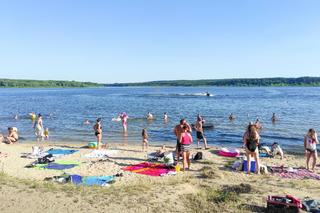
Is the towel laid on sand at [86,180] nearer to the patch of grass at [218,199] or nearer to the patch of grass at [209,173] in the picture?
the patch of grass at [209,173]

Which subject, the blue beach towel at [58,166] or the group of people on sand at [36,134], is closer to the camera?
the blue beach towel at [58,166]

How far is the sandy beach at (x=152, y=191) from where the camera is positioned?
28.2 feet

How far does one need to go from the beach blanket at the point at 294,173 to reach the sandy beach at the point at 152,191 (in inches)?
17.4

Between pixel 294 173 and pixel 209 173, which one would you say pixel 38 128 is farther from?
pixel 294 173

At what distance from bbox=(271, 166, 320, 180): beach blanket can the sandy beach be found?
0.44 metres

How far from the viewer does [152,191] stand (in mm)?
9781

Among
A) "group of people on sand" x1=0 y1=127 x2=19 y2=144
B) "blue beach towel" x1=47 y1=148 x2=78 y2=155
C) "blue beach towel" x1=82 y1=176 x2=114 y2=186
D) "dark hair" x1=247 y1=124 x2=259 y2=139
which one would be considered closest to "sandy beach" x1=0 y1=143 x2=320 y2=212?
"blue beach towel" x1=82 y1=176 x2=114 y2=186

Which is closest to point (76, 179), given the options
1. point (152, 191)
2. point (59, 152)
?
point (152, 191)

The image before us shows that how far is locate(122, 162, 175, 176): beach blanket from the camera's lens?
12.7 meters

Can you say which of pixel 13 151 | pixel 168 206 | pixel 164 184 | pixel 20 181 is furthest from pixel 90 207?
pixel 13 151

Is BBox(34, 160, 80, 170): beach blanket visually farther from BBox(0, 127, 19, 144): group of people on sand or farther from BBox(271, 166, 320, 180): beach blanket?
BBox(0, 127, 19, 144): group of people on sand

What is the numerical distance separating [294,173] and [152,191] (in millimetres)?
6152

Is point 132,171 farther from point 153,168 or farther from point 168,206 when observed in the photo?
point 168,206

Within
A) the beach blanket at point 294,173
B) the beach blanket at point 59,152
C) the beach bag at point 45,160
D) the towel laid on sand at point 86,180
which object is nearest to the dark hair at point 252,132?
the beach blanket at point 294,173
